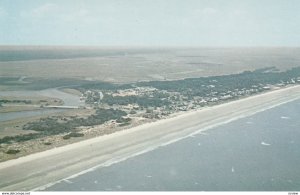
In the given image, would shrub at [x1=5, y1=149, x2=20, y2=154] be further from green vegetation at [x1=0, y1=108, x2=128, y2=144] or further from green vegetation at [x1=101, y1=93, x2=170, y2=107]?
green vegetation at [x1=101, y1=93, x2=170, y2=107]

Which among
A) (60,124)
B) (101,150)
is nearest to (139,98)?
(60,124)

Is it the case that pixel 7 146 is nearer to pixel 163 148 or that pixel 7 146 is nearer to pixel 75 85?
pixel 163 148

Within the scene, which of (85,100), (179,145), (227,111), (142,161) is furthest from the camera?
(85,100)

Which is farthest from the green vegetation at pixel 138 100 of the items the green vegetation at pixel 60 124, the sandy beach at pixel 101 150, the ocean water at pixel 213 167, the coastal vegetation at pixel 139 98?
the ocean water at pixel 213 167

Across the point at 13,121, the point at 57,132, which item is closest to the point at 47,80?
the point at 13,121

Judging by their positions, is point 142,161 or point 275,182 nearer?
point 275,182

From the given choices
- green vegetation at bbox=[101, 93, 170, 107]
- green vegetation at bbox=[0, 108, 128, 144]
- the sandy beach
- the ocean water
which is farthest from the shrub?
green vegetation at bbox=[101, 93, 170, 107]

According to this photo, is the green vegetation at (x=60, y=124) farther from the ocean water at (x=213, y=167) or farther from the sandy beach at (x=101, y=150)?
the ocean water at (x=213, y=167)
